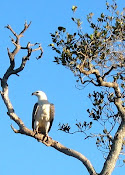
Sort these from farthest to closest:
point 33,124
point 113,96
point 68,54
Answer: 1. point 33,124
2. point 113,96
3. point 68,54

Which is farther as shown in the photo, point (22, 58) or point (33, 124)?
point (33, 124)

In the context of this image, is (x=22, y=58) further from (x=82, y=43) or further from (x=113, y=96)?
(x=113, y=96)

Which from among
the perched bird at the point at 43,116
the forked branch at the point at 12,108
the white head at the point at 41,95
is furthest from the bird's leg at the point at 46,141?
the white head at the point at 41,95

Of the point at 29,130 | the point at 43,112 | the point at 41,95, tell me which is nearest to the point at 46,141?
the point at 29,130

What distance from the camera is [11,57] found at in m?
12.8

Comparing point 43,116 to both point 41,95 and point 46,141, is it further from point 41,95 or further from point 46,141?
point 46,141

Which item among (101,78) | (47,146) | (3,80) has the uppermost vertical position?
(101,78)

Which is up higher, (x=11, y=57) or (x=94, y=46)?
(x=94, y=46)

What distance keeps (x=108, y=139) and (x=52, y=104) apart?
6.69 ft

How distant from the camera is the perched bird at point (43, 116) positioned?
49.3 ft

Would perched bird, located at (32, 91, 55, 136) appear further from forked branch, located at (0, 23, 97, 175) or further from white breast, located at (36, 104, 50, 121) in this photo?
forked branch, located at (0, 23, 97, 175)

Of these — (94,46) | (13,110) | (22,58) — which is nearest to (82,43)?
(94,46)

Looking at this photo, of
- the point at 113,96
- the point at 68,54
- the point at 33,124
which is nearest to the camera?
the point at 68,54

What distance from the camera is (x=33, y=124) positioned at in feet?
49.7
